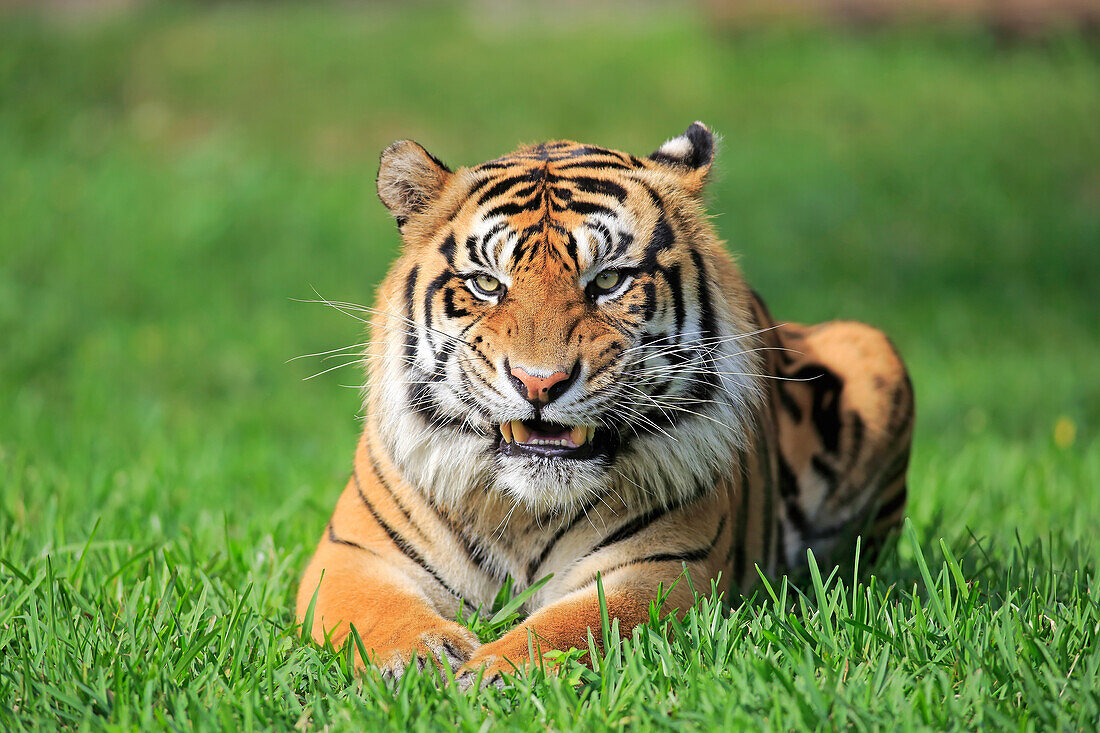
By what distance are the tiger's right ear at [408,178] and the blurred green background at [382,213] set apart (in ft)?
2.45

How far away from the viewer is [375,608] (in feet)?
8.16

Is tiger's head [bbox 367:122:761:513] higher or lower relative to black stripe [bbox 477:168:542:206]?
lower

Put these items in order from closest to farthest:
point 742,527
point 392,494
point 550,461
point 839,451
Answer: point 550,461 < point 392,494 < point 742,527 < point 839,451

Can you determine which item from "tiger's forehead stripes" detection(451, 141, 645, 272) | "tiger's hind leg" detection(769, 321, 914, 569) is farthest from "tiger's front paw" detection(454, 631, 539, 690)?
"tiger's hind leg" detection(769, 321, 914, 569)

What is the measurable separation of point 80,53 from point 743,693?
10588 millimetres

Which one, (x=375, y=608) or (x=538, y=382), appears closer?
(x=538, y=382)

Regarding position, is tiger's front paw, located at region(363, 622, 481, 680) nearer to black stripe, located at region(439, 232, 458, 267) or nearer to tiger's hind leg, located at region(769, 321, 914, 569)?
black stripe, located at region(439, 232, 458, 267)

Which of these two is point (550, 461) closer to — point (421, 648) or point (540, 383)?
point (540, 383)

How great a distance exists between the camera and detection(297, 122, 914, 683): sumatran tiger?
2377 millimetres

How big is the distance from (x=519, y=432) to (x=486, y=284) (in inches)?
14.1

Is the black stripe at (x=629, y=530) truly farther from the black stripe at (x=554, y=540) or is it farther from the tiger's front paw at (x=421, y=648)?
the tiger's front paw at (x=421, y=648)

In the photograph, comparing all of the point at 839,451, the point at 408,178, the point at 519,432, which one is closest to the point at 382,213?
the point at 839,451

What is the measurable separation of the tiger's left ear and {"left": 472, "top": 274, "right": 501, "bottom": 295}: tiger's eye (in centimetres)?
61

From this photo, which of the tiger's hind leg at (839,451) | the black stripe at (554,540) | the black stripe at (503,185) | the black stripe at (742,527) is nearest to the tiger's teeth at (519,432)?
the black stripe at (554,540)
